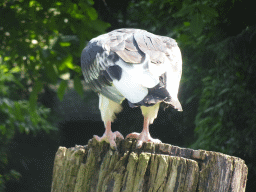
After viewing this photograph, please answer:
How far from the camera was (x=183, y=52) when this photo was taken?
631 cm

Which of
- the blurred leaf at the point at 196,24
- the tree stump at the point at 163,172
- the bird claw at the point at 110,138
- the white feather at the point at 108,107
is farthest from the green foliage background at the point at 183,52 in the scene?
the tree stump at the point at 163,172

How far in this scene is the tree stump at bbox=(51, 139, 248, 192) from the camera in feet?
7.89

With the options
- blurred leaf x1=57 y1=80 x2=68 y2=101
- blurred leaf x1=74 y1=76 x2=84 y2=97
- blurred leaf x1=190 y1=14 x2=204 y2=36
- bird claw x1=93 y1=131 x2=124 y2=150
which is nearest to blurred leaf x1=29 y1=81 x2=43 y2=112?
blurred leaf x1=57 y1=80 x2=68 y2=101

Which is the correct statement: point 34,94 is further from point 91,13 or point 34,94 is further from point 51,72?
point 91,13

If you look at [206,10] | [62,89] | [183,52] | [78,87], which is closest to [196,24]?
[206,10]

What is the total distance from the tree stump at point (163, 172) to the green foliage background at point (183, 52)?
2.95 ft

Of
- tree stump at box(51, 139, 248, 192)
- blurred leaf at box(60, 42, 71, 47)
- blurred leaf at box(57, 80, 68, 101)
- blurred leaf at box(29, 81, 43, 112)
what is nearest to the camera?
tree stump at box(51, 139, 248, 192)

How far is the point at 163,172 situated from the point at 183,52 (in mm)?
4166

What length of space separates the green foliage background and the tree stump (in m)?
0.90

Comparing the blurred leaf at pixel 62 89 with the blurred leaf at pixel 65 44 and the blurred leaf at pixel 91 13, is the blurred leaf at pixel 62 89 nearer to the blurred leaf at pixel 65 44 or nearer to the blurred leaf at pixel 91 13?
the blurred leaf at pixel 65 44

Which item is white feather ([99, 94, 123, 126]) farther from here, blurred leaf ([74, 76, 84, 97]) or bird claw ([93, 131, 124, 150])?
bird claw ([93, 131, 124, 150])

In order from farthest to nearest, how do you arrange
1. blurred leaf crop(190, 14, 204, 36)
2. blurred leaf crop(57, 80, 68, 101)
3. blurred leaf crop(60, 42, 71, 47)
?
1. blurred leaf crop(60, 42, 71, 47)
2. blurred leaf crop(57, 80, 68, 101)
3. blurred leaf crop(190, 14, 204, 36)

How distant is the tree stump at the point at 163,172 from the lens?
7.89ft

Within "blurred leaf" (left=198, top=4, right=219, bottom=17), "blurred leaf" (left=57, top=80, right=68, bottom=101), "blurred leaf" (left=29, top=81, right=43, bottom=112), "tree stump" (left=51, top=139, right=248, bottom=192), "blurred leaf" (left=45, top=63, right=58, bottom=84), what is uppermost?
"blurred leaf" (left=198, top=4, right=219, bottom=17)
